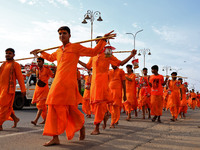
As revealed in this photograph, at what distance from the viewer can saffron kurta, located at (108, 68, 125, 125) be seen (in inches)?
284

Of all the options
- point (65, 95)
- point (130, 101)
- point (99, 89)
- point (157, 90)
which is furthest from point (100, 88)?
point (130, 101)

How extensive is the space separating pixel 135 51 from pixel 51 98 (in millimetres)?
2463

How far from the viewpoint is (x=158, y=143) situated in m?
4.80

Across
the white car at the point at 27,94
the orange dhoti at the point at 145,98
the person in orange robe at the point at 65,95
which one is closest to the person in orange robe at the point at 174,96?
the orange dhoti at the point at 145,98

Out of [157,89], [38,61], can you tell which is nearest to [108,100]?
[38,61]

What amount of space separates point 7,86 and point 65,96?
8.63 ft

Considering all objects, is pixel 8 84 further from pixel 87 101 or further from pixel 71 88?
pixel 87 101

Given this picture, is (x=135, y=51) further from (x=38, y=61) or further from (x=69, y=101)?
(x=38, y=61)

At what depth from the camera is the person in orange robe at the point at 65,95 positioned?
4336 mm

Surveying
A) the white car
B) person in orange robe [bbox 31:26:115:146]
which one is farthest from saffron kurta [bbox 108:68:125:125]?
the white car

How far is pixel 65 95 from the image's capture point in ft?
14.5

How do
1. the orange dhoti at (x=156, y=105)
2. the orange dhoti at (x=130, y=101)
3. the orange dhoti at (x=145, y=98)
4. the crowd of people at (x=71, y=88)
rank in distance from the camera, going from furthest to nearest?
the orange dhoti at (x=145, y=98) < the orange dhoti at (x=130, y=101) < the orange dhoti at (x=156, y=105) < the crowd of people at (x=71, y=88)

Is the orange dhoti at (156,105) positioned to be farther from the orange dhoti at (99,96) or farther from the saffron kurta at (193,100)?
the saffron kurta at (193,100)

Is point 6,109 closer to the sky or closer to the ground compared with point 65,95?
closer to the ground
